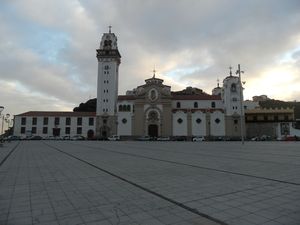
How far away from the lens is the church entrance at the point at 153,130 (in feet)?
232

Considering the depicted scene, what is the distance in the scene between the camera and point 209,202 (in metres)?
5.37

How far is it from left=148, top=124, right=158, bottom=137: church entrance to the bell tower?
9.66m

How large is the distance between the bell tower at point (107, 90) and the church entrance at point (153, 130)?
31.7 feet

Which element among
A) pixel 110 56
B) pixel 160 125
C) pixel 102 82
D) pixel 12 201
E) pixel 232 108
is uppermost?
pixel 110 56

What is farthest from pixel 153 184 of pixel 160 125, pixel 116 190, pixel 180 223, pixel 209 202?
pixel 160 125

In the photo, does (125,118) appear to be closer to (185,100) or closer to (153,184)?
(185,100)

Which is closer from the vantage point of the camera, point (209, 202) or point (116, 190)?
point (209, 202)

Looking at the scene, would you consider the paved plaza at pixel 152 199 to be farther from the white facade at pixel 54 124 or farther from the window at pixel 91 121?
the white facade at pixel 54 124

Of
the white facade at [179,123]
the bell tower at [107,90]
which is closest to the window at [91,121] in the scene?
the bell tower at [107,90]

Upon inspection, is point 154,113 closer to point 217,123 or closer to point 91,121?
point 217,123

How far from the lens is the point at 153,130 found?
7081 centimetres

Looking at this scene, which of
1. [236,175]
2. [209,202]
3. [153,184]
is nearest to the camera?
[209,202]

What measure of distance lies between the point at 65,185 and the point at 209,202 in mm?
4149

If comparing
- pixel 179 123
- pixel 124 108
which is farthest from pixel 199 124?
pixel 124 108
